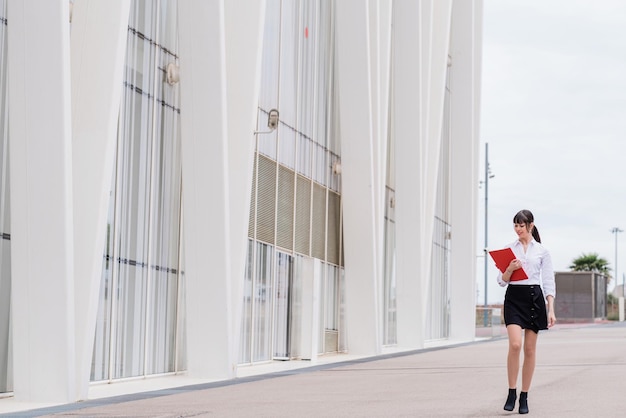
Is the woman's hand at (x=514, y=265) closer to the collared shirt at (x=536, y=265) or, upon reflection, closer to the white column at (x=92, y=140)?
the collared shirt at (x=536, y=265)

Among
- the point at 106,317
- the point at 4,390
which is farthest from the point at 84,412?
the point at 106,317

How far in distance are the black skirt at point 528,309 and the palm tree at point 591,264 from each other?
113042mm

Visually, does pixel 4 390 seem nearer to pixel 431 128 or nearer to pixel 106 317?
pixel 106 317

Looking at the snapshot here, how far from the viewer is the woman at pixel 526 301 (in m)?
10.4

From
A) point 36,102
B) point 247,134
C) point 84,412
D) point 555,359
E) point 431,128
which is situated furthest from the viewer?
point 431,128

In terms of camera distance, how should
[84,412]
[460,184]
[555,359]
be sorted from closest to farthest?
[84,412]
[555,359]
[460,184]

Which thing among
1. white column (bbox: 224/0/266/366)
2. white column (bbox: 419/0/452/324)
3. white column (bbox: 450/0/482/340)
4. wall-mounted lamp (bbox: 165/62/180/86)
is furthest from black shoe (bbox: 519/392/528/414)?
white column (bbox: 450/0/482/340)

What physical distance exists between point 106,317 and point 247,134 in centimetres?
378

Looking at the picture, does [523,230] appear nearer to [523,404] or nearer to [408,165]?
[523,404]

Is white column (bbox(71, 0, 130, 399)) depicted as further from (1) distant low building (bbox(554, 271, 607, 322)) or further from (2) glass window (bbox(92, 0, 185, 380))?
(1) distant low building (bbox(554, 271, 607, 322))

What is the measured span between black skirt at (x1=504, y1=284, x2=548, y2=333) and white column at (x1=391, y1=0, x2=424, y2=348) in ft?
71.4

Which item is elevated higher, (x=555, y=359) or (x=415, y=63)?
(x=415, y=63)

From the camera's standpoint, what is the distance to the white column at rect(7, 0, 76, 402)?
39.4ft

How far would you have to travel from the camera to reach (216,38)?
1648cm
